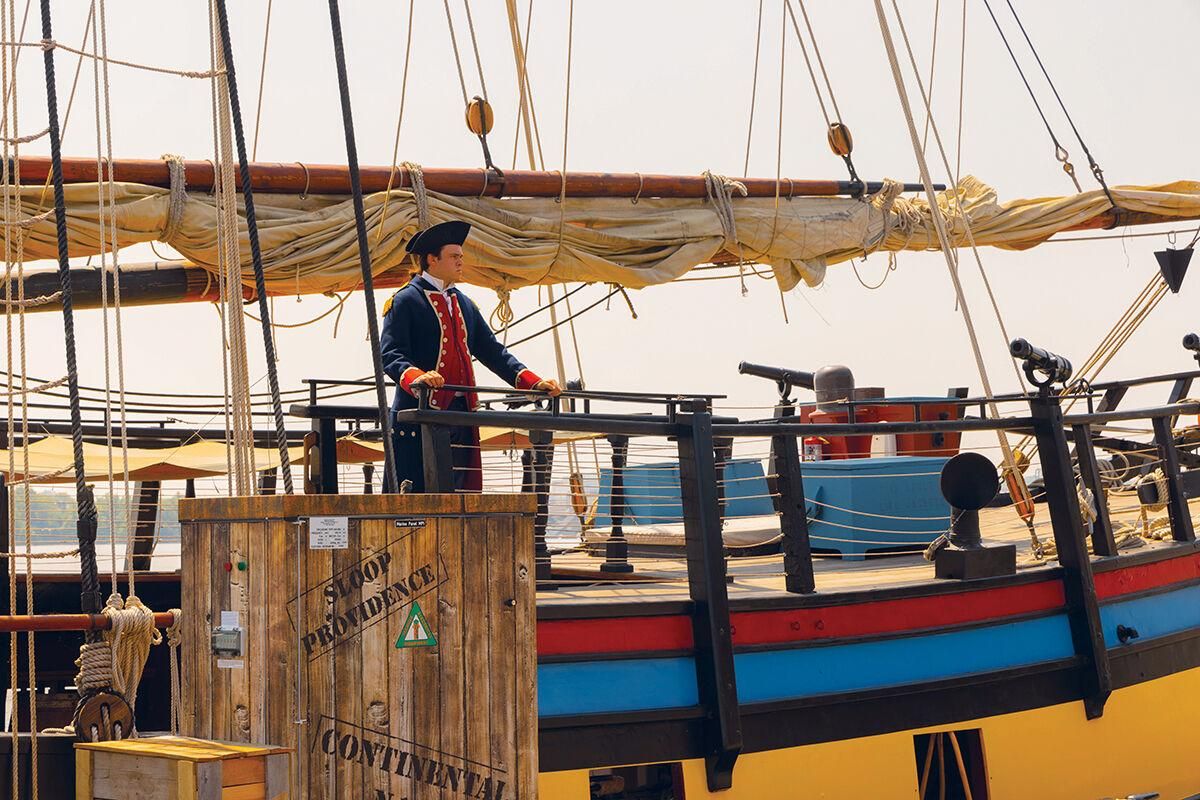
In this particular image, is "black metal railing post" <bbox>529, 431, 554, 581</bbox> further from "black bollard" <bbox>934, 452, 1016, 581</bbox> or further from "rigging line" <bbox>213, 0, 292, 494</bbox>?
"black bollard" <bbox>934, 452, 1016, 581</bbox>

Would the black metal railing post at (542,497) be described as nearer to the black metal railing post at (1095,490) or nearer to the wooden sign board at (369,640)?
the wooden sign board at (369,640)

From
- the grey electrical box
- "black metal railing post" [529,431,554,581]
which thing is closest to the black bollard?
"black metal railing post" [529,431,554,581]

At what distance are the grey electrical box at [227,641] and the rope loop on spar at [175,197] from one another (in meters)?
4.18

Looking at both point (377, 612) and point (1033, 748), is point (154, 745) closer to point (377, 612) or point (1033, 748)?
point (377, 612)

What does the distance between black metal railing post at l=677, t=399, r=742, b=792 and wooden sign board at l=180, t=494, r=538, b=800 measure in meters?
1.41

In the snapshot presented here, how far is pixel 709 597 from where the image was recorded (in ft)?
16.9

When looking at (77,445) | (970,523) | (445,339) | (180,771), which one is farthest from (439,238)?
(180,771)

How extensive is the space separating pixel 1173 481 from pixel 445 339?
393 centimetres

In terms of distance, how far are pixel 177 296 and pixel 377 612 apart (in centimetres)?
476

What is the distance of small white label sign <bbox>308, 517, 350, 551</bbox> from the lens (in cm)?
362

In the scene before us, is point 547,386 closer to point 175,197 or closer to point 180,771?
point 180,771

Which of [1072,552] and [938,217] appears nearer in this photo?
[1072,552]

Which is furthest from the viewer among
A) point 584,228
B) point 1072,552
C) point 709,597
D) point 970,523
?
point 584,228

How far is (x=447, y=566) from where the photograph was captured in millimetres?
3742
